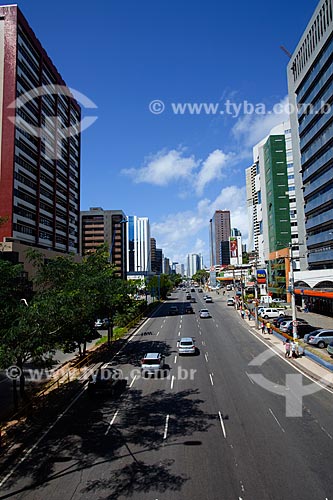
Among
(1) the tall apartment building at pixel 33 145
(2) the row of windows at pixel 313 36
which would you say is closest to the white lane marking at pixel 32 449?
(1) the tall apartment building at pixel 33 145

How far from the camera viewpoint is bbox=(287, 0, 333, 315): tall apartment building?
51.9 meters

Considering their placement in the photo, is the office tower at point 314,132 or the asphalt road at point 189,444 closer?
the asphalt road at point 189,444

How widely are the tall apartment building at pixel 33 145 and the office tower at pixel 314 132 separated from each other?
46.4m

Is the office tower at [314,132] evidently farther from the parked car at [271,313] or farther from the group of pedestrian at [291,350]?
the group of pedestrian at [291,350]

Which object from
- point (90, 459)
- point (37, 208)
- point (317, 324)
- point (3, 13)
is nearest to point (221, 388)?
point (90, 459)

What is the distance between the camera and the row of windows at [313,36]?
166ft

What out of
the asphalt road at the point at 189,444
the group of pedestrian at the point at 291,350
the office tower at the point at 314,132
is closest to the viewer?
the asphalt road at the point at 189,444

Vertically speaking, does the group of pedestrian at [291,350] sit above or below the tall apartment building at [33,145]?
below

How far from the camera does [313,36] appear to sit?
5659 cm

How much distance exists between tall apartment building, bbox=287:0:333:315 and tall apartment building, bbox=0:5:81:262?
45.0 m

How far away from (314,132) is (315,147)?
2490 mm

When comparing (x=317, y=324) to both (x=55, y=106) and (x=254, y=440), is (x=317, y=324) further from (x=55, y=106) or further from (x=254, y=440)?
(x=55, y=106)

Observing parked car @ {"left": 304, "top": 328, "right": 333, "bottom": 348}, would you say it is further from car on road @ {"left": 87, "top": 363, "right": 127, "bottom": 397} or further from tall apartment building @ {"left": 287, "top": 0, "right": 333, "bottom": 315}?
car on road @ {"left": 87, "top": 363, "right": 127, "bottom": 397}

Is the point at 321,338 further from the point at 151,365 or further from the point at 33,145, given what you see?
the point at 33,145
